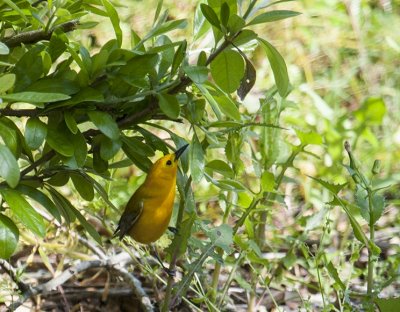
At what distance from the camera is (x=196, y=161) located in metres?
1.71

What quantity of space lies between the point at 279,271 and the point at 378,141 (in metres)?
1.50

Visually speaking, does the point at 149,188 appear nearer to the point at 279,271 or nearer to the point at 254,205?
the point at 254,205

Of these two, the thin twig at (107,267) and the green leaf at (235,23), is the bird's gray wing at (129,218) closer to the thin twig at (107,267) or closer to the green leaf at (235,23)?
the thin twig at (107,267)

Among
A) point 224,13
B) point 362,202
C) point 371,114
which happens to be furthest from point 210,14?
point 371,114

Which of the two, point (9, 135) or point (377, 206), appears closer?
point (9, 135)

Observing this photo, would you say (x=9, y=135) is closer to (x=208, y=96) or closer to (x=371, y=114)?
(x=208, y=96)

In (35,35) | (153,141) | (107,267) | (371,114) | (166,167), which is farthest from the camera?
(371,114)

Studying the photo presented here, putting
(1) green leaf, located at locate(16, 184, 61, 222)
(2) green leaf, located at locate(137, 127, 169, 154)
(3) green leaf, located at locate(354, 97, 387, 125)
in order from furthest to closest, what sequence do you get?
(3) green leaf, located at locate(354, 97, 387, 125), (2) green leaf, located at locate(137, 127, 169, 154), (1) green leaf, located at locate(16, 184, 61, 222)

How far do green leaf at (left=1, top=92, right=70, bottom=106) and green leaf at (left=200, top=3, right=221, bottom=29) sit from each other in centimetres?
33

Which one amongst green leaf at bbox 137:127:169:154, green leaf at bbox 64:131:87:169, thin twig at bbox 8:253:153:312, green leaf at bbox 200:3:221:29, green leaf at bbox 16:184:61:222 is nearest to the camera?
green leaf at bbox 200:3:221:29

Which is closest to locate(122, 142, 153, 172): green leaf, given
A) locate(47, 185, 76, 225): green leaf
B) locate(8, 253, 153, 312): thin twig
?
locate(47, 185, 76, 225): green leaf

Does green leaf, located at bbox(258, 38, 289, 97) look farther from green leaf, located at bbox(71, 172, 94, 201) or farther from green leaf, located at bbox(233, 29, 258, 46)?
green leaf, located at bbox(71, 172, 94, 201)

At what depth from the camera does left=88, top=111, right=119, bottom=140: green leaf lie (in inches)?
63.1

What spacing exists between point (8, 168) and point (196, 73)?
0.42m
